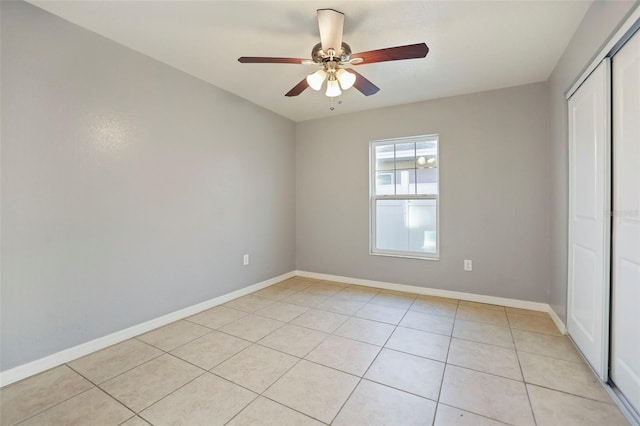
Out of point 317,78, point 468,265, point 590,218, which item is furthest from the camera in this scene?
point 468,265

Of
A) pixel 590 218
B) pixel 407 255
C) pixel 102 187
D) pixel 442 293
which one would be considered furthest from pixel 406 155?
pixel 102 187

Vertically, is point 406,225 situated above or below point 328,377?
above

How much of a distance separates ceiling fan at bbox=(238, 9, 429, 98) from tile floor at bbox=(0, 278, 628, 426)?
2021 millimetres

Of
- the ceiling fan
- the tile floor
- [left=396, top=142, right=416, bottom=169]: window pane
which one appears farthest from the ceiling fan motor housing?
the tile floor

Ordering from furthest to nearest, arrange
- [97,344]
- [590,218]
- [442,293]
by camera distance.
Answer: [442,293] → [97,344] → [590,218]

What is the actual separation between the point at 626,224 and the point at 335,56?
1992 millimetres

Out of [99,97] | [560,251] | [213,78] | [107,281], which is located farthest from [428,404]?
[213,78]

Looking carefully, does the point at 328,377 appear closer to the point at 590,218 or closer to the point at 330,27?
the point at 590,218

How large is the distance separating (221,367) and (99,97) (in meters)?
2.22

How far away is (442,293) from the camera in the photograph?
3291 millimetres

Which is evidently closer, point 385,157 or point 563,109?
point 563,109

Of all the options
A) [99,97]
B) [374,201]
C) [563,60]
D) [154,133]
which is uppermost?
[563,60]

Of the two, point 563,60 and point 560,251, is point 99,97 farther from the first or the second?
point 560,251

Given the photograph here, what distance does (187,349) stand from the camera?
6.94 feet
